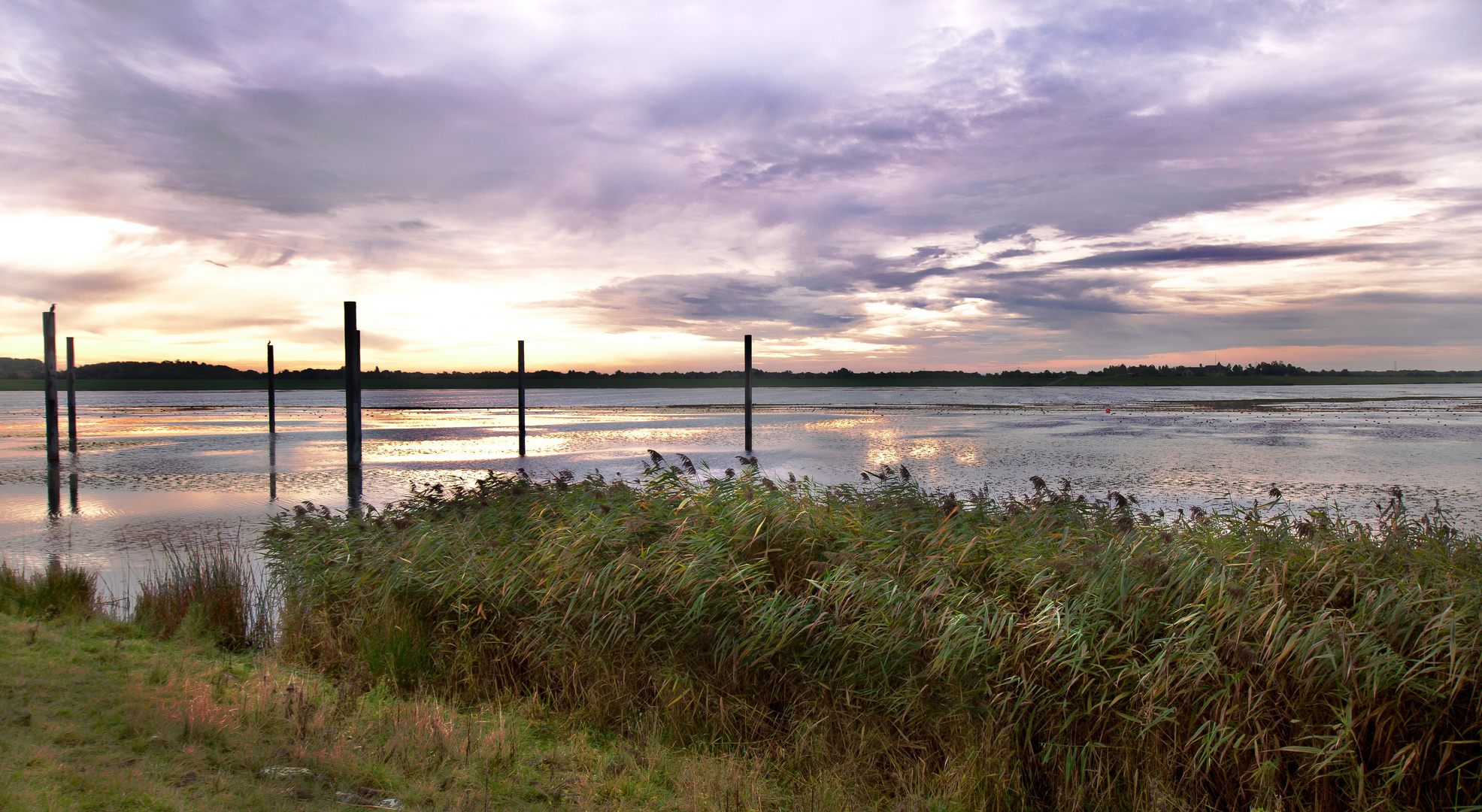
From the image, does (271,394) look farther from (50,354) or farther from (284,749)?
(284,749)

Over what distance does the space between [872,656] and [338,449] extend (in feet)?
105

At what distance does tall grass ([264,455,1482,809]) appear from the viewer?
5.00m

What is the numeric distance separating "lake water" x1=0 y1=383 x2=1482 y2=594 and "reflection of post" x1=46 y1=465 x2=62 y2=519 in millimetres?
95

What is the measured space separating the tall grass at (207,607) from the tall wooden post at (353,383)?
13.0 m

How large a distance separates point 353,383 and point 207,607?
1483 centimetres

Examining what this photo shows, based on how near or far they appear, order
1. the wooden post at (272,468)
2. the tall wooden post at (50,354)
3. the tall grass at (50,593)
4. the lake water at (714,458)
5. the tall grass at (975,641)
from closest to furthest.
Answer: the tall grass at (975,641) < the tall grass at (50,593) < the lake water at (714,458) < the wooden post at (272,468) < the tall wooden post at (50,354)

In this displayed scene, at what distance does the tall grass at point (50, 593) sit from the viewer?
8.54 m

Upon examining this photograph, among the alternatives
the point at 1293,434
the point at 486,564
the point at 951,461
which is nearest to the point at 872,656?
the point at 486,564

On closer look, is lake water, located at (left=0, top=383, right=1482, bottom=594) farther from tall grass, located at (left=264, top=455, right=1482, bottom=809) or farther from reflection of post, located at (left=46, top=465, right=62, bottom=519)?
tall grass, located at (left=264, top=455, right=1482, bottom=809)

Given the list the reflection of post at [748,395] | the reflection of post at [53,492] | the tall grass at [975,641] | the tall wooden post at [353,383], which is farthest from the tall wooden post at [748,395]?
the tall grass at [975,641]

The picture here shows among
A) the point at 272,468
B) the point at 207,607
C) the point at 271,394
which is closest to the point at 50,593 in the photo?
the point at 207,607

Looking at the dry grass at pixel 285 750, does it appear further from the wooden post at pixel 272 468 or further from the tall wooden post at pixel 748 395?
the tall wooden post at pixel 748 395

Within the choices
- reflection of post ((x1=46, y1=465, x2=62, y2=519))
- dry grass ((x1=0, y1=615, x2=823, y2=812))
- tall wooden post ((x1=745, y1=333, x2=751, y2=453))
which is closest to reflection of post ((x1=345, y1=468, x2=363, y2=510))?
reflection of post ((x1=46, y1=465, x2=62, y2=519))

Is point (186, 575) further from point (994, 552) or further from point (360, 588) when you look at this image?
point (994, 552)
